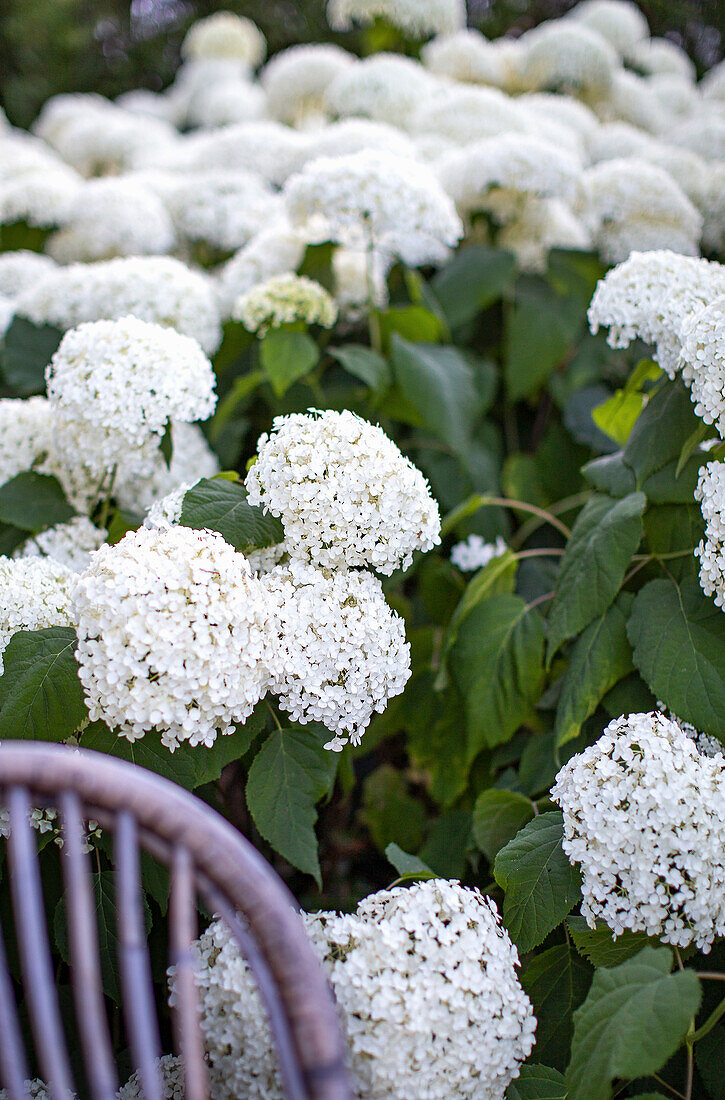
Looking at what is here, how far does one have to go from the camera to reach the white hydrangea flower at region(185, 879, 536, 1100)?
2.73ft

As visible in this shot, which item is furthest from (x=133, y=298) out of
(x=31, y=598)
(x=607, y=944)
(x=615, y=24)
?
(x=615, y=24)

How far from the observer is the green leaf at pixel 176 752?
99 centimetres

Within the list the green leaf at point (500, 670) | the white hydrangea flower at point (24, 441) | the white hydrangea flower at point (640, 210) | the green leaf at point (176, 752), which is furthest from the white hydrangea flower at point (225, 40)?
the green leaf at point (176, 752)

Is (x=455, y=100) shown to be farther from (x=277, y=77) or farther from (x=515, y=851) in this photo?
(x=515, y=851)

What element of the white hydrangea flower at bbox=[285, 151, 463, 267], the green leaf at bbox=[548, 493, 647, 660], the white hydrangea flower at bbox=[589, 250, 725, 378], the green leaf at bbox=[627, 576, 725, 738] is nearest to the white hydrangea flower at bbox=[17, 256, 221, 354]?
the white hydrangea flower at bbox=[285, 151, 463, 267]

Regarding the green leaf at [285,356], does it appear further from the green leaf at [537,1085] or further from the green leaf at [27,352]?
the green leaf at [537,1085]

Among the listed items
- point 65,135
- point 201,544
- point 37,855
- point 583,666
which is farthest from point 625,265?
point 65,135

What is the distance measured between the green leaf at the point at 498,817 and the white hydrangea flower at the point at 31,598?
0.67 m

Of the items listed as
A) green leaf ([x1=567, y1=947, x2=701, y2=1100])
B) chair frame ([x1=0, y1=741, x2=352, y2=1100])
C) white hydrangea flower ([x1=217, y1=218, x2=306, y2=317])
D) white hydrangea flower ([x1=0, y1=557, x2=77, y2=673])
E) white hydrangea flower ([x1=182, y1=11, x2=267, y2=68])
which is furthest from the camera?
white hydrangea flower ([x1=182, y1=11, x2=267, y2=68])

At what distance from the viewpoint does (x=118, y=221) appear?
7.36 ft

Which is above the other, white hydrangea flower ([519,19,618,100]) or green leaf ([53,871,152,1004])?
white hydrangea flower ([519,19,618,100])

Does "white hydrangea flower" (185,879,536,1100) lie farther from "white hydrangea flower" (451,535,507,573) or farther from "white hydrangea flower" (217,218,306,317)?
"white hydrangea flower" (217,218,306,317)

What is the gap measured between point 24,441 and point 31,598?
Answer: 0.46 m

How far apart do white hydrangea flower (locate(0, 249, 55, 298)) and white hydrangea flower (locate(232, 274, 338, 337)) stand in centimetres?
83
